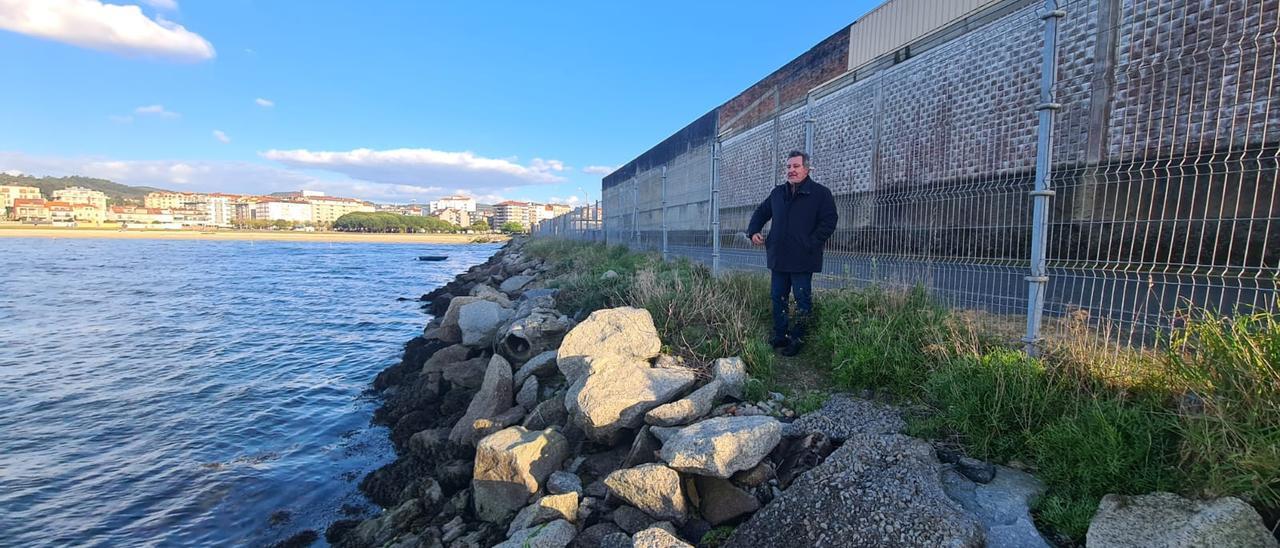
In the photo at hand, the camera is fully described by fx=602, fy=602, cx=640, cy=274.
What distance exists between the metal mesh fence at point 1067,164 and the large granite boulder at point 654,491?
2.59 m

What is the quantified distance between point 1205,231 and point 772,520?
13.0 ft

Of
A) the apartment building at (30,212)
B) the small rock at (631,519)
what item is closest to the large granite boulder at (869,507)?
the small rock at (631,519)

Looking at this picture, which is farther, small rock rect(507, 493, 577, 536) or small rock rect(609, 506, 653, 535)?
small rock rect(507, 493, 577, 536)

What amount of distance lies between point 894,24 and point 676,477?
1372 cm

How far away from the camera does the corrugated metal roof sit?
12.5 meters

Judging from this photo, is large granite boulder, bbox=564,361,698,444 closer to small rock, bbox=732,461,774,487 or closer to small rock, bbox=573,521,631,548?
small rock, bbox=573,521,631,548

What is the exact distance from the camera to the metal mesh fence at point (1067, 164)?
13.7ft

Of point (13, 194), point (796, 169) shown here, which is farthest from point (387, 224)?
point (796, 169)

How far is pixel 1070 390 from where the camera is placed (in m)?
3.54

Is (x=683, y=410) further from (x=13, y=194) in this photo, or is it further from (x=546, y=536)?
(x=13, y=194)

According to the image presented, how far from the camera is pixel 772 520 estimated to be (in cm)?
313

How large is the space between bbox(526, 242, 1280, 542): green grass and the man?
0.81 feet

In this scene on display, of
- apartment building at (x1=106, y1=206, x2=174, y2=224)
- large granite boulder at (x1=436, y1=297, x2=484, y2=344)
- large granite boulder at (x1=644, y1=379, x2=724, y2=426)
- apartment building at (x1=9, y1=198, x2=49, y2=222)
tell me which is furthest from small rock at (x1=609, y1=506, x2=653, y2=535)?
apartment building at (x1=9, y1=198, x2=49, y2=222)

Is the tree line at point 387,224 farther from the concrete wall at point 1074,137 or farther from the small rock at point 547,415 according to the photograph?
the small rock at point 547,415
